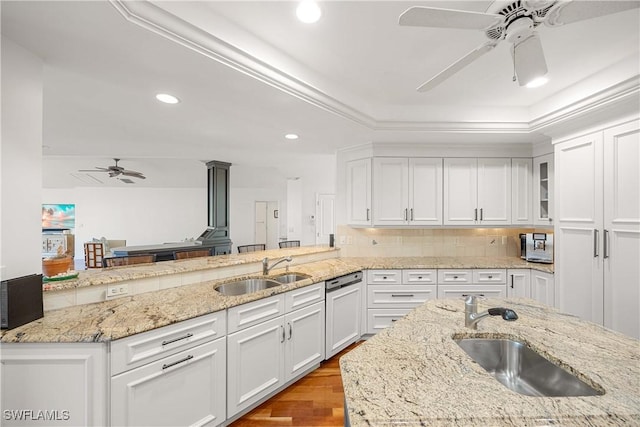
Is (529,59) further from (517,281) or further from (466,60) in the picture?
(517,281)

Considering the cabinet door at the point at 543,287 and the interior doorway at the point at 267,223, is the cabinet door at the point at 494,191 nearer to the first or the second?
the cabinet door at the point at 543,287

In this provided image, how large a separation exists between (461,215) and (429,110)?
1.37m

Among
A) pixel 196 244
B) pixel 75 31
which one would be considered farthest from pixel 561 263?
pixel 196 244

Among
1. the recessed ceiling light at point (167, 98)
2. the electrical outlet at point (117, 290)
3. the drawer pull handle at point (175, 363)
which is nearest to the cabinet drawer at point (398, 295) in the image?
the drawer pull handle at point (175, 363)

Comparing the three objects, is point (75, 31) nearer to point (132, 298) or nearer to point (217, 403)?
point (132, 298)

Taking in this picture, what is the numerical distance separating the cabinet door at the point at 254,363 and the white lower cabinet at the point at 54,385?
2.26 ft

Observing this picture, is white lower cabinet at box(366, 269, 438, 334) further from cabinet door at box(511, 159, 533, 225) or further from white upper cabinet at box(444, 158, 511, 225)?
cabinet door at box(511, 159, 533, 225)

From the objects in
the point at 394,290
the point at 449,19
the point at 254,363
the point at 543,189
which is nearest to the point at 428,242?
the point at 394,290

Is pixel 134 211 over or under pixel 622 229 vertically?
over

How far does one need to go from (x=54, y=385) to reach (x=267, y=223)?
25.6ft

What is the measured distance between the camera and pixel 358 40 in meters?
1.70

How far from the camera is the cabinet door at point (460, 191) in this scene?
3.29m

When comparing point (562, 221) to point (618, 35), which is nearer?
point (618, 35)

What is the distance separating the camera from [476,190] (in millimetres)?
3293
